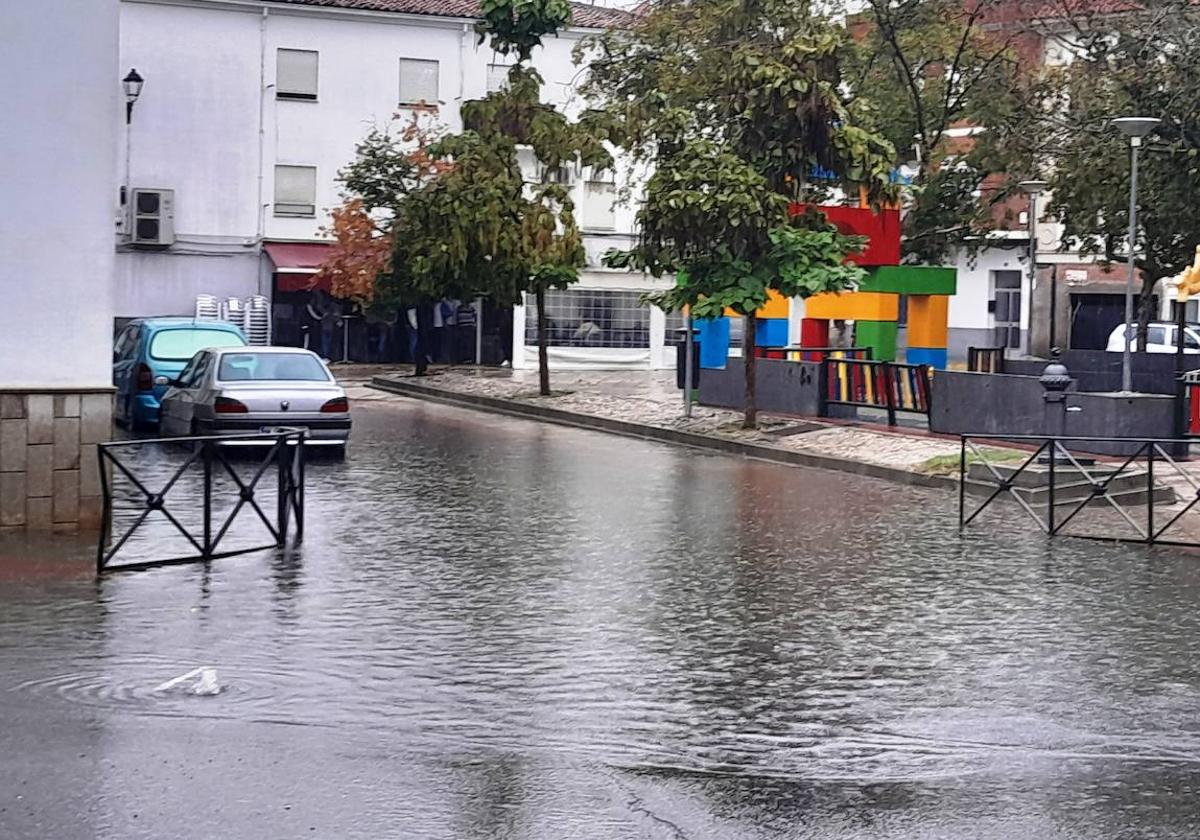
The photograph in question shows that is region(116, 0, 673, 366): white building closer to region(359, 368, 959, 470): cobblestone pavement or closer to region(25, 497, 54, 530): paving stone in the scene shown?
region(359, 368, 959, 470): cobblestone pavement

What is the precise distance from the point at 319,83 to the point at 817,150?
2638 cm

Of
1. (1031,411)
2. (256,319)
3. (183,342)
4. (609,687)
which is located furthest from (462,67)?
(609,687)

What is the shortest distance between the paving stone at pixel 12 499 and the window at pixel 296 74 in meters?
36.2

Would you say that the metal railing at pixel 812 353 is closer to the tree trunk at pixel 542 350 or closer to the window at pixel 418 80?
the tree trunk at pixel 542 350

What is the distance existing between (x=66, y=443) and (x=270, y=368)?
748cm

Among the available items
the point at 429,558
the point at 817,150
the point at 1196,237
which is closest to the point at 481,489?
the point at 429,558

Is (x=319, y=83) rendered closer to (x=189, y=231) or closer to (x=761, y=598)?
(x=189, y=231)

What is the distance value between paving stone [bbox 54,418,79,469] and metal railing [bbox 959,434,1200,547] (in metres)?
7.54

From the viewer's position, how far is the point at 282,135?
4806 cm

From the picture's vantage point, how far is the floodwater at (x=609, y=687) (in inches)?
257

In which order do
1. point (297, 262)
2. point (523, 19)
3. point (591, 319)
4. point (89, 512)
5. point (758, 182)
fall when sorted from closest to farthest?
point (89, 512)
point (758, 182)
point (523, 19)
point (297, 262)
point (591, 319)

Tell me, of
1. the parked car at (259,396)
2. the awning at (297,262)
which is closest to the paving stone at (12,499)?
the parked car at (259,396)

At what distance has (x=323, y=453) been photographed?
21.4 m

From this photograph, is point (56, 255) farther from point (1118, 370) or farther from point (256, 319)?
point (256, 319)
